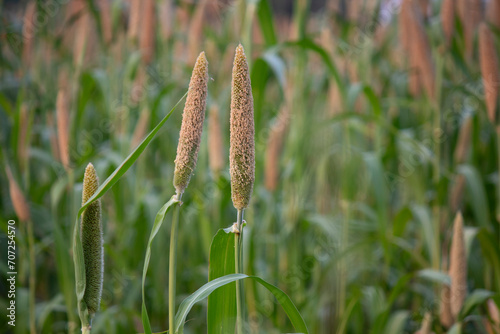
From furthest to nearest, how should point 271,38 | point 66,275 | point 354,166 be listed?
point 354,166, point 271,38, point 66,275

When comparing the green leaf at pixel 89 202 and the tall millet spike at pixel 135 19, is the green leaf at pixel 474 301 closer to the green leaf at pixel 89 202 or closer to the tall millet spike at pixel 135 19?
the green leaf at pixel 89 202

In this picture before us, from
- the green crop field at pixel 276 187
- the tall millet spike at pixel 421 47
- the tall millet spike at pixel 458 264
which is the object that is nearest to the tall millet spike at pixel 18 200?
the green crop field at pixel 276 187

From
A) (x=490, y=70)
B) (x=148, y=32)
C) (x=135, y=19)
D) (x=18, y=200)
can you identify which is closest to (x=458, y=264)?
Answer: (x=490, y=70)

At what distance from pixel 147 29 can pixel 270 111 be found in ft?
1.97

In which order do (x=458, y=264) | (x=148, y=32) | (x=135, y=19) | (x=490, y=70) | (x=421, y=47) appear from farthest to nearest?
(x=135, y=19)
(x=148, y=32)
(x=421, y=47)
(x=490, y=70)
(x=458, y=264)

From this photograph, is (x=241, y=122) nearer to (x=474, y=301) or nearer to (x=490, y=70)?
(x=474, y=301)

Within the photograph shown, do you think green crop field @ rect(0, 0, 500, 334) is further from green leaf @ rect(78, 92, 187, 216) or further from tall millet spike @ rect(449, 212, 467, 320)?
green leaf @ rect(78, 92, 187, 216)

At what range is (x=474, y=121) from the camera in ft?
5.43

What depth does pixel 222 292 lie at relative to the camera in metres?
0.69

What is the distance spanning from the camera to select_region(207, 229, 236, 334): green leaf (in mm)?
661

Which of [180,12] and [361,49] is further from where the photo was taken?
[180,12]

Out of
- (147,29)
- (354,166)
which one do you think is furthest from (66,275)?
(354,166)

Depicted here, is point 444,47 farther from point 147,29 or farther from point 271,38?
point 147,29

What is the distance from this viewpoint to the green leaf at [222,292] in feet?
2.17
